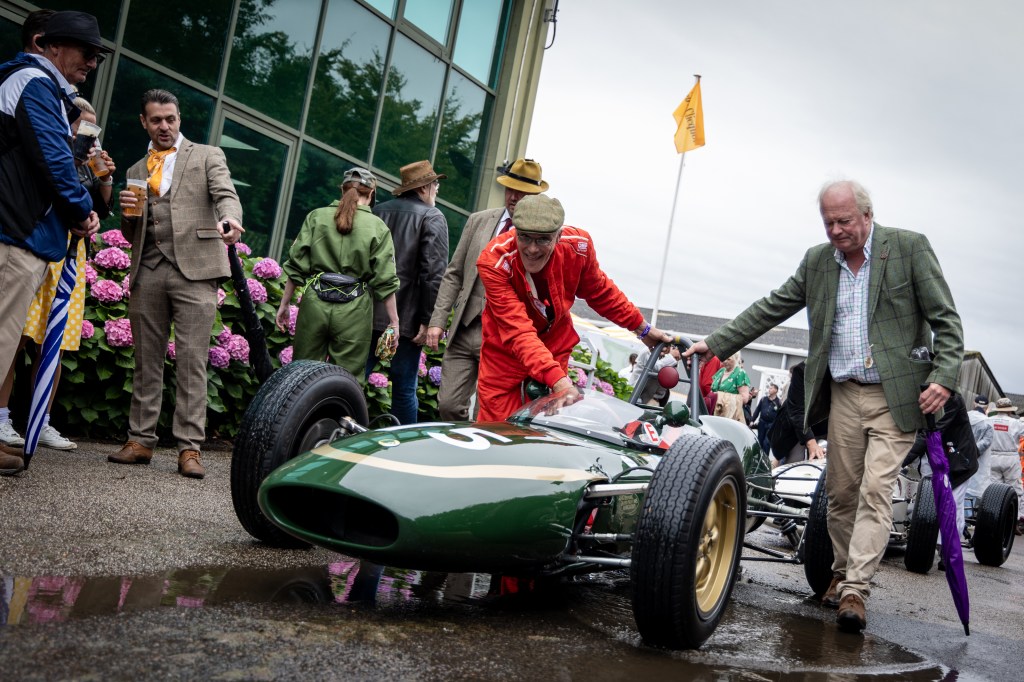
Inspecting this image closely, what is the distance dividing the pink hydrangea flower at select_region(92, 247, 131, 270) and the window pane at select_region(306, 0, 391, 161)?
13.2 feet

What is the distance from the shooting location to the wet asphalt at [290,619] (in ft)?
8.40

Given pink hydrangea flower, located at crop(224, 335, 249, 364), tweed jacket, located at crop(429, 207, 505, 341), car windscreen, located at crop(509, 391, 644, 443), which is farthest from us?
pink hydrangea flower, located at crop(224, 335, 249, 364)

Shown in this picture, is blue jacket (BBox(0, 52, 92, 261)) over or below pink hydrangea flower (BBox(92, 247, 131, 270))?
over

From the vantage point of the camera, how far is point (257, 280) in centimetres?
717

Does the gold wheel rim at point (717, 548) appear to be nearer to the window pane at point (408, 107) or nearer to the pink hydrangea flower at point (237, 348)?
the pink hydrangea flower at point (237, 348)

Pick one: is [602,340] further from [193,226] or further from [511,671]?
[511,671]

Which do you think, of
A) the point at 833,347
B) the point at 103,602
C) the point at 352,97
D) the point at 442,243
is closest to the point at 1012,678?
the point at 833,347

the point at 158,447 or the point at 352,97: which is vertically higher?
the point at 352,97

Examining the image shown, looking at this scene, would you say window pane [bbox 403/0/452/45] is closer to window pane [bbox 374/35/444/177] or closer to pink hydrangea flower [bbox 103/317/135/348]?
window pane [bbox 374/35/444/177]

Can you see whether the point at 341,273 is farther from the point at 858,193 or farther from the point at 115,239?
the point at 858,193

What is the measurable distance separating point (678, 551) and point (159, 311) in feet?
11.6

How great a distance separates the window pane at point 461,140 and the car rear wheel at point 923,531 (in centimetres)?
703

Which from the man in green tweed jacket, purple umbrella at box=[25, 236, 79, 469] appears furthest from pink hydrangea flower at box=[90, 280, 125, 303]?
the man in green tweed jacket

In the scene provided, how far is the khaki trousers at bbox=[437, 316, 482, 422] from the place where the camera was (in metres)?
5.69
